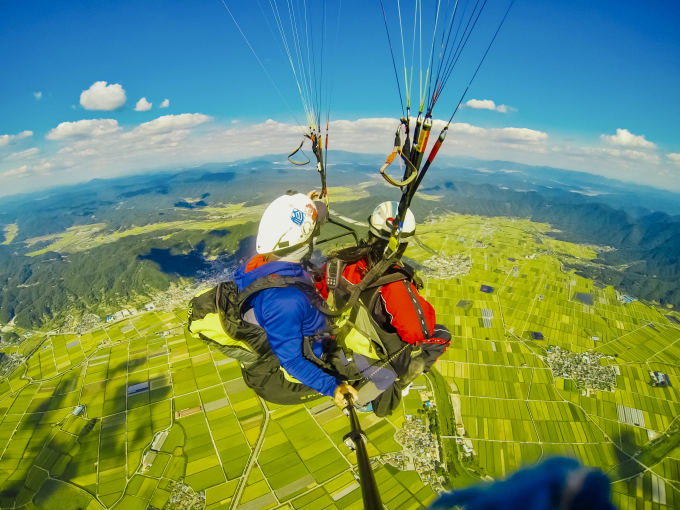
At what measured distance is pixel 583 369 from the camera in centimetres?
2511

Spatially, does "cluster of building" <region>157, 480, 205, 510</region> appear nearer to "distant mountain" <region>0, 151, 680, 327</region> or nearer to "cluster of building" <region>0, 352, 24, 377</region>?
"cluster of building" <region>0, 352, 24, 377</region>

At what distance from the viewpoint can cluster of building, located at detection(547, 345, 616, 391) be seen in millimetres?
23797

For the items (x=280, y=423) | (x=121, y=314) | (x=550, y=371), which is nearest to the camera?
(x=280, y=423)

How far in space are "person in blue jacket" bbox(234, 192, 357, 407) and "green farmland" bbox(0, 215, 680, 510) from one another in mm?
16860

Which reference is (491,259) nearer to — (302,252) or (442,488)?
(442,488)

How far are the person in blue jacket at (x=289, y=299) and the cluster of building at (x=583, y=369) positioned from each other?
98.7ft

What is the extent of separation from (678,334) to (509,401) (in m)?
31.6

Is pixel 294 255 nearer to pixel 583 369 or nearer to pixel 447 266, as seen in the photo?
pixel 583 369

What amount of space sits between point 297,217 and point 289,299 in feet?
3.26

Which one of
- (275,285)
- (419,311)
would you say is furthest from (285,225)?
(419,311)

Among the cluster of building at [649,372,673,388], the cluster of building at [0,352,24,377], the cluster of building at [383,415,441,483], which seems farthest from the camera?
the cluster of building at [0,352,24,377]

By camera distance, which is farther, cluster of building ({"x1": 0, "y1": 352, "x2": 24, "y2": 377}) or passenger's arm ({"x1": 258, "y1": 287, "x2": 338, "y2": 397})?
cluster of building ({"x1": 0, "y1": 352, "x2": 24, "y2": 377})

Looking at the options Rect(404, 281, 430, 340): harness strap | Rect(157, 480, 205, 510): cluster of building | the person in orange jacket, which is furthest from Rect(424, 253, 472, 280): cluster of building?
Rect(404, 281, 430, 340): harness strap

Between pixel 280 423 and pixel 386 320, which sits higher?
pixel 386 320
